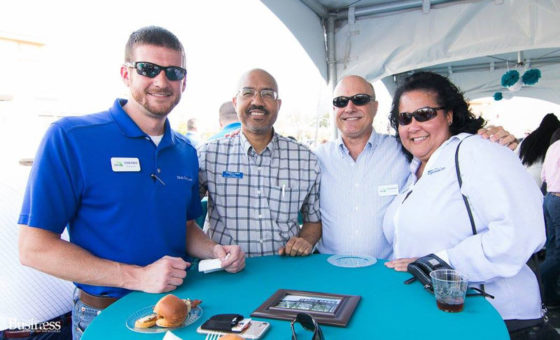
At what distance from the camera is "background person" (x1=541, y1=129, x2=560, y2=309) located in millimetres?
3916

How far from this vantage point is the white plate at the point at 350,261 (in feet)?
6.40

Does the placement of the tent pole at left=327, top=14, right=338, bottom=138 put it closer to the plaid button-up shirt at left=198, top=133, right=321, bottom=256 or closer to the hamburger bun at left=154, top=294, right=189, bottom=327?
the plaid button-up shirt at left=198, top=133, right=321, bottom=256

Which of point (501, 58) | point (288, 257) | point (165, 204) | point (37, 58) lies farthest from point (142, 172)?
point (501, 58)

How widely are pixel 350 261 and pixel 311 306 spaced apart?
2.24 feet

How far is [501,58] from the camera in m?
8.29

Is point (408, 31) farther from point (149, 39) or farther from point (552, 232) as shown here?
point (149, 39)

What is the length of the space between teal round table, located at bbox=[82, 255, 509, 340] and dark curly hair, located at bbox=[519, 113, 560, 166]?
4.53 meters

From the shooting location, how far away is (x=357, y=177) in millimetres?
2674

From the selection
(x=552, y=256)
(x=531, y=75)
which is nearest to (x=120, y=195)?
(x=552, y=256)

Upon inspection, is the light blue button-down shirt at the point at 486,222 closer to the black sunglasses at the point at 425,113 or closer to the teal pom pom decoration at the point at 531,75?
the black sunglasses at the point at 425,113

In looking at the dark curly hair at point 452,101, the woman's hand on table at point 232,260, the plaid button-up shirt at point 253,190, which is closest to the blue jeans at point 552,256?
the dark curly hair at point 452,101

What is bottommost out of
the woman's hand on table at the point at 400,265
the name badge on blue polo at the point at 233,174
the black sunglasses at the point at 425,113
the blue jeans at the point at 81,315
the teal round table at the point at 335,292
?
the blue jeans at the point at 81,315

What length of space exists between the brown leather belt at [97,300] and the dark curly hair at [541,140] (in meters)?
5.60

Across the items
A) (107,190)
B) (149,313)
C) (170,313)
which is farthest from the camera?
(107,190)
